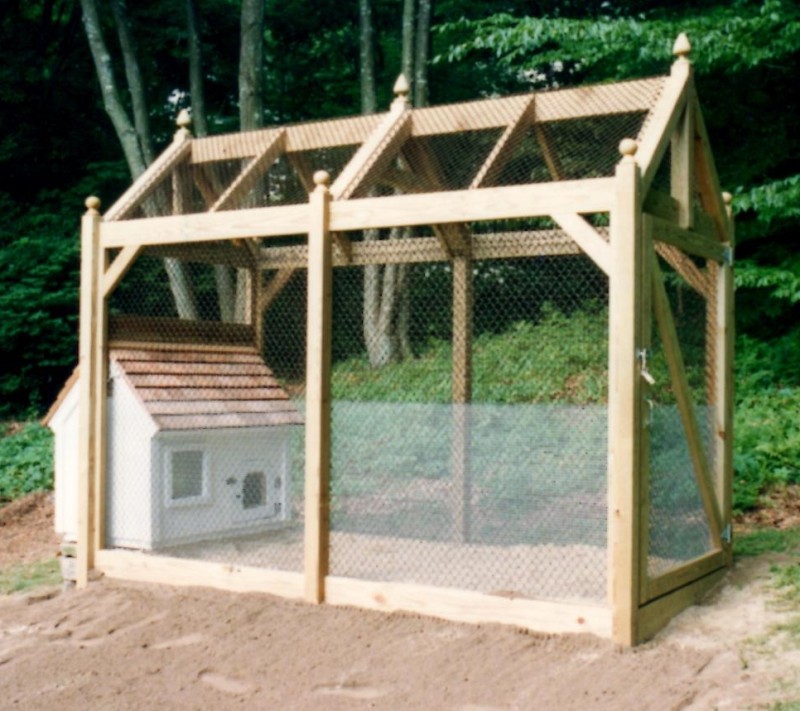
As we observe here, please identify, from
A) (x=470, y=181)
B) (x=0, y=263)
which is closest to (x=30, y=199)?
(x=0, y=263)

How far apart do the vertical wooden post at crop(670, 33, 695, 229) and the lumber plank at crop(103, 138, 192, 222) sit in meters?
3.26

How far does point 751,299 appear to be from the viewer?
36.9 feet

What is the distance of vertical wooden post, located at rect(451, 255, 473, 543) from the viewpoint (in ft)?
21.5

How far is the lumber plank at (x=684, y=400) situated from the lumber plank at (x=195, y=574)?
2.19m

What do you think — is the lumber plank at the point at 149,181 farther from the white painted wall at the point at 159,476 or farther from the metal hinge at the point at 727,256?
the metal hinge at the point at 727,256

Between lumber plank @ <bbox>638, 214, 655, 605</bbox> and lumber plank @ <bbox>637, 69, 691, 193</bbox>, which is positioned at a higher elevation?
lumber plank @ <bbox>637, 69, 691, 193</bbox>

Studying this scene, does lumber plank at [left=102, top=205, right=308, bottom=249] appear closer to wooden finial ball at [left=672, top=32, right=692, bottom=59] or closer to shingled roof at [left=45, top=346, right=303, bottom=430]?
shingled roof at [left=45, top=346, right=303, bottom=430]

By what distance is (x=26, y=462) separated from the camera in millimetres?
10812

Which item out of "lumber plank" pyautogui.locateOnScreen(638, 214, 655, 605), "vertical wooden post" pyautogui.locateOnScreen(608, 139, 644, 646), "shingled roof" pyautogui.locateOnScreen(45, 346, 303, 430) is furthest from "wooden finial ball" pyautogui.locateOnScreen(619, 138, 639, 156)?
"shingled roof" pyautogui.locateOnScreen(45, 346, 303, 430)

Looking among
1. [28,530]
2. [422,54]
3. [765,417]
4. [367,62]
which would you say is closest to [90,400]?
[28,530]

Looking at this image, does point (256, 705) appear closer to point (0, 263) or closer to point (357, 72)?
point (0, 263)

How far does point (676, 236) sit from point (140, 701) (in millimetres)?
3357

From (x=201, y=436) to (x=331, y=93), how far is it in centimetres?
1047

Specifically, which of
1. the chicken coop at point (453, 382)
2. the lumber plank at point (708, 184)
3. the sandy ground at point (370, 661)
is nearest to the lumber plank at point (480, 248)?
the chicken coop at point (453, 382)
